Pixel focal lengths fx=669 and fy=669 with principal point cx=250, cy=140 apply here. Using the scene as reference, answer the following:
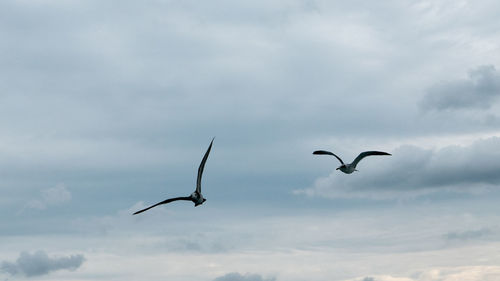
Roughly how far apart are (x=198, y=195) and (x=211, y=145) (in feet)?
39.2

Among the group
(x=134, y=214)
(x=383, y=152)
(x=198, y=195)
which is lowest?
(x=134, y=214)

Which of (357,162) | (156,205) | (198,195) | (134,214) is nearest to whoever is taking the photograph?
(134,214)

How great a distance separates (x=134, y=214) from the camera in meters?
65.6

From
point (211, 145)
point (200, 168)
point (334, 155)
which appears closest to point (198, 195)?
point (200, 168)

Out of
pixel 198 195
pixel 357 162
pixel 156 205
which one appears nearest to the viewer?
pixel 156 205

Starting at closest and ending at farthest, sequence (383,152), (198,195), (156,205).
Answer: (156,205), (198,195), (383,152)

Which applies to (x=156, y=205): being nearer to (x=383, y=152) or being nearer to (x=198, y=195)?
(x=198, y=195)

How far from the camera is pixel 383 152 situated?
3826 inches

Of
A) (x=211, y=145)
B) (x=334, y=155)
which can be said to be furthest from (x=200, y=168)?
(x=334, y=155)

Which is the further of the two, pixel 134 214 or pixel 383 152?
pixel 383 152

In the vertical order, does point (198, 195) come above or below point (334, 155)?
below

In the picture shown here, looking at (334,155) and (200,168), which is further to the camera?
(334,155)

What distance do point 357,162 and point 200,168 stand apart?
1494 inches

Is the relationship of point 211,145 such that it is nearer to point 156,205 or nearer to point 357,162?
point 156,205
